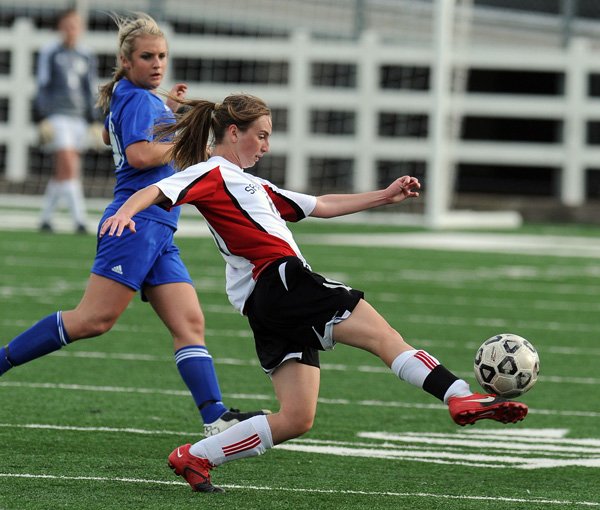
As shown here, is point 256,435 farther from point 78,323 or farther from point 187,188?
point 78,323

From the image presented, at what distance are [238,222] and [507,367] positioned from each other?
1132 mm

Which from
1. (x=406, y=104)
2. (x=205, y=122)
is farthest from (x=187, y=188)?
(x=406, y=104)

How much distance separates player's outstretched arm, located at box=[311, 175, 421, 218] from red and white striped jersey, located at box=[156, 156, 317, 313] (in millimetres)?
309

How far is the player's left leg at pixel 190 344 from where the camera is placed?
674 centimetres

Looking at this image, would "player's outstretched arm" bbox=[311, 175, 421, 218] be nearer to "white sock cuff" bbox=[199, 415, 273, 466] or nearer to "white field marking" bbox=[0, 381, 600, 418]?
"white sock cuff" bbox=[199, 415, 273, 466]

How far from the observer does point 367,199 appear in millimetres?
6070

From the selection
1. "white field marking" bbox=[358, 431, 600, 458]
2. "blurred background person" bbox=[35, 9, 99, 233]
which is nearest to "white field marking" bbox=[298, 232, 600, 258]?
"blurred background person" bbox=[35, 9, 99, 233]

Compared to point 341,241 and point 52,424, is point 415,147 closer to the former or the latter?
point 341,241

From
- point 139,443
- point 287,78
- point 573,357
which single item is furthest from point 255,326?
→ point 287,78

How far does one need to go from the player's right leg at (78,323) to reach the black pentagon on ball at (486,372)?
5.75ft

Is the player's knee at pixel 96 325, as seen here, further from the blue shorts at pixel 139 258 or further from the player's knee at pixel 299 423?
the player's knee at pixel 299 423

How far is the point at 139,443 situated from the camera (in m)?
6.68

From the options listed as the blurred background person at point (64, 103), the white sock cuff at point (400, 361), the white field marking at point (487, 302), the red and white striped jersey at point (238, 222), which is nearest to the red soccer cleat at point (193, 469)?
the red and white striped jersey at point (238, 222)

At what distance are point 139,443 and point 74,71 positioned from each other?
11403 mm
